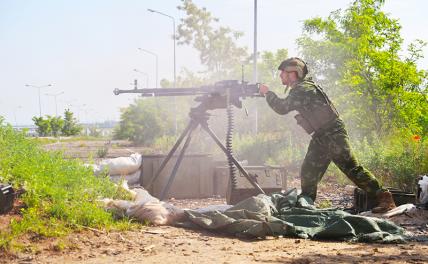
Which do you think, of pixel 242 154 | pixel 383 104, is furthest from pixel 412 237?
pixel 383 104

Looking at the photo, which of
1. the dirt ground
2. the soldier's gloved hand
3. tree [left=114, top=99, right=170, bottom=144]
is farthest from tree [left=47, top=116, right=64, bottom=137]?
the dirt ground

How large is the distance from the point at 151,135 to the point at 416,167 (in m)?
34.7

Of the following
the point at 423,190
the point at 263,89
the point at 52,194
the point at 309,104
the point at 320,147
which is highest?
the point at 263,89

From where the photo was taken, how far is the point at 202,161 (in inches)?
402

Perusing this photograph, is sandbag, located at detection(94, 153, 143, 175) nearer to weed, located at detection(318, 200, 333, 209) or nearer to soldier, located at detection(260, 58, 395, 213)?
weed, located at detection(318, 200, 333, 209)

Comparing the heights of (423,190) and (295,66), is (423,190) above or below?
below

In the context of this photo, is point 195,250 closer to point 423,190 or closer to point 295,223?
point 295,223

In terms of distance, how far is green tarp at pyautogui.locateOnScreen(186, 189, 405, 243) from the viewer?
6016 millimetres

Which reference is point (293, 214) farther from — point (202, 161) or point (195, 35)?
point (195, 35)

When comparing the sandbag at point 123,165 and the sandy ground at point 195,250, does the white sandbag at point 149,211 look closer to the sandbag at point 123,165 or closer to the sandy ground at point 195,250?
the sandy ground at point 195,250

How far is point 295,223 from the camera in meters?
6.43

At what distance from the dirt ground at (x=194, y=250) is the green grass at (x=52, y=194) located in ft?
0.49

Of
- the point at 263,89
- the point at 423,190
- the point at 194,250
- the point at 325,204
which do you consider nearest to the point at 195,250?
the point at 194,250

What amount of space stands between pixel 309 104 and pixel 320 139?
483 millimetres
